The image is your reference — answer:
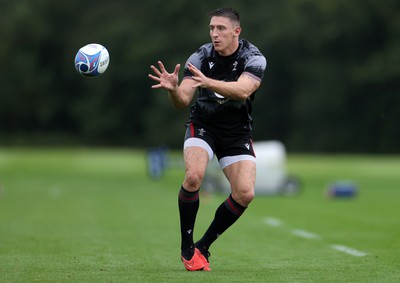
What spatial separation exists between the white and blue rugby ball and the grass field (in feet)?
6.31

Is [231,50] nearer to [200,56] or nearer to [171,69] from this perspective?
[200,56]

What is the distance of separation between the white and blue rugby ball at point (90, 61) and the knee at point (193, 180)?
5.29 feet

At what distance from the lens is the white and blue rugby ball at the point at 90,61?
10.0 metres

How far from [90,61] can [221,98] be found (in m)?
1.53

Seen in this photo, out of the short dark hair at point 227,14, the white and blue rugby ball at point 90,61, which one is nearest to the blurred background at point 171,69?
the white and blue rugby ball at point 90,61

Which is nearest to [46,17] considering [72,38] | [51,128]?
[72,38]

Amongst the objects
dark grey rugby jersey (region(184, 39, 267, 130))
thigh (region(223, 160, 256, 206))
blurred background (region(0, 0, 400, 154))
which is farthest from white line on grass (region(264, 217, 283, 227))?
blurred background (region(0, 0, 400, 154))

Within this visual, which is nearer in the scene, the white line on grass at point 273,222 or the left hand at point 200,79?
the left hand at point 200,79

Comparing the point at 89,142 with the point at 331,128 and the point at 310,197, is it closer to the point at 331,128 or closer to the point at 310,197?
the point at 331,128

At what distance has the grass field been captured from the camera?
898 centimetres

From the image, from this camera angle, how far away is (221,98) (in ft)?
30.7

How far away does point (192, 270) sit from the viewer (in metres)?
9.10

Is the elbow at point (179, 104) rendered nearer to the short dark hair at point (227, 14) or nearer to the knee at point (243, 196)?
the short dark hair at point (227, 14)

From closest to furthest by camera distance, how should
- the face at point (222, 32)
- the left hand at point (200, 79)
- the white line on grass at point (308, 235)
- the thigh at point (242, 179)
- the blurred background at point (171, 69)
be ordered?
the left hand at point (200, 79) < the face at point (222, 32) < the thigh at point (242, 179) < the white line on grass at point (308, 235) < the blurred background at point (171, 69)
